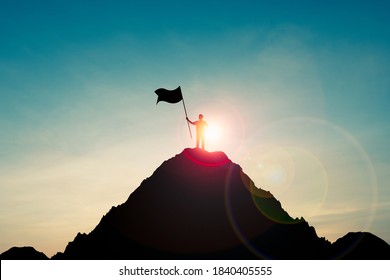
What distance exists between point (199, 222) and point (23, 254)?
29589 mm

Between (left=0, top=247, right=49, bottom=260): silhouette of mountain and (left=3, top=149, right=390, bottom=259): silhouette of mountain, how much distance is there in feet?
45.4

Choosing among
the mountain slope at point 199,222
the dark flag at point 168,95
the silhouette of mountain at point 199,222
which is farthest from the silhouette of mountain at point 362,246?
the dark flag at point 168,95

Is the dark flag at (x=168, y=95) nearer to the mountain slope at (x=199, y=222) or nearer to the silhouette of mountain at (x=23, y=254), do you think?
the mountain slope at (x=199, y=222)

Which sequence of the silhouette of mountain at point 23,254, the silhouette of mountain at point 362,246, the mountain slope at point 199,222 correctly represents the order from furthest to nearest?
the silhouette of mountain at point 23,254 < the silhouette of mountain at point 362,246 < the mountain slope at point 199,222

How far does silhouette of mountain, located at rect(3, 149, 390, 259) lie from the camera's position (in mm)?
31891

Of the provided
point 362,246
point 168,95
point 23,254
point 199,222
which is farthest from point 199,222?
point 23,254

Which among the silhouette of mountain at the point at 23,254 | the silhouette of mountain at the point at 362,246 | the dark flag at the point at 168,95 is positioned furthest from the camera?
the silhouette of mountain at the point at 23,254

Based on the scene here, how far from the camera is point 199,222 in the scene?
32625mm

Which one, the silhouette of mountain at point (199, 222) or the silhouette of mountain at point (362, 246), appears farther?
the silhouette of mountain at point (362, 246)

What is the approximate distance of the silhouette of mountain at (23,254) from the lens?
49031 mm

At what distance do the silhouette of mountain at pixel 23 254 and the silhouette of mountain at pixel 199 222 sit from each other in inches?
545

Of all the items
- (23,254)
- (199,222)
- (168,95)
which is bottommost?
(23,254)

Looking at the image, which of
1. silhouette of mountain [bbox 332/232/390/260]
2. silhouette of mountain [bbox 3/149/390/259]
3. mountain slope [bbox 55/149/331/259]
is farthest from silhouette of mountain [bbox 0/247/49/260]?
silhouette of mountain [bbox 332/232/390/260]

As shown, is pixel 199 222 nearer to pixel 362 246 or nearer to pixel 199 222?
pixel 199 222
